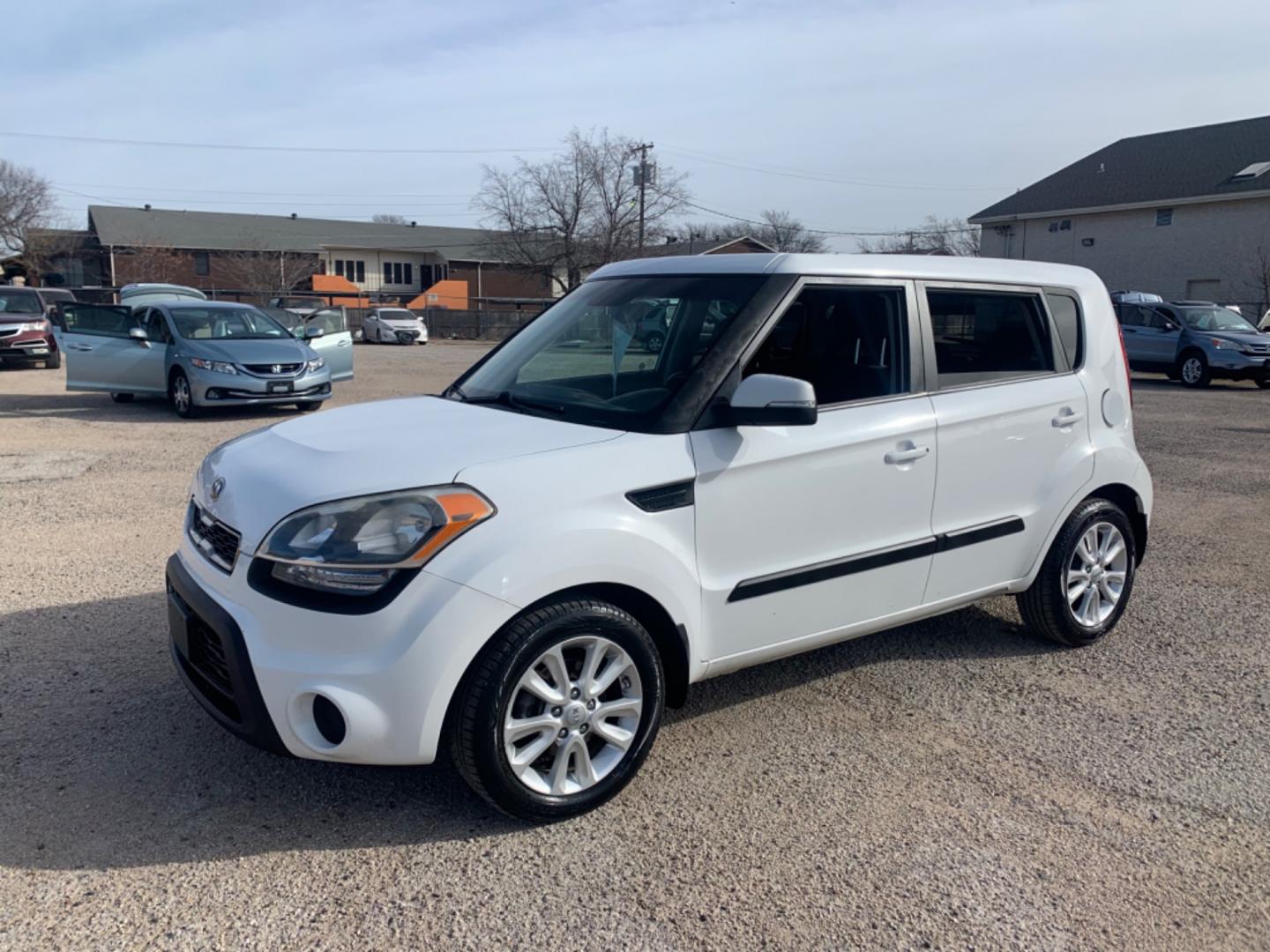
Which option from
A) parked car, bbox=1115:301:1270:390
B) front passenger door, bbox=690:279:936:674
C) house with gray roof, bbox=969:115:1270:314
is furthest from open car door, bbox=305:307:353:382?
house with gray roof, bbox=969:115:1270:314

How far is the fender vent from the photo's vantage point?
3.30 meters

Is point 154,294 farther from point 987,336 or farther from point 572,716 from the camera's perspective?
point 572,716

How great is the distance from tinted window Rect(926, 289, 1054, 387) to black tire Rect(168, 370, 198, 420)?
36.5 ft

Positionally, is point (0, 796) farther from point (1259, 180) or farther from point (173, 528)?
point (1259, 180)

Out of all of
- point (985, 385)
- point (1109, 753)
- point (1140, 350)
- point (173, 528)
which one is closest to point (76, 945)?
point (1109, 753)

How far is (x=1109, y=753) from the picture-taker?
12.4 ft

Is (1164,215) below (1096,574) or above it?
above

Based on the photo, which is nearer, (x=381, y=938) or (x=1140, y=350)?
(x=381, y=938)

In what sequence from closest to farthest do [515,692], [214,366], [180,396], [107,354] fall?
[515,692], [214,366], [180,396], [107,354]

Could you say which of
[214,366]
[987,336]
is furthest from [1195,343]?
[987,336]

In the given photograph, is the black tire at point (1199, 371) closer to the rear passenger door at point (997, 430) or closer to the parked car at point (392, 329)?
the rear passenger door at point (997, 430)

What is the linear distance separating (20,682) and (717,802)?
303 cm

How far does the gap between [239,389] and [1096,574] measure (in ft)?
36.3

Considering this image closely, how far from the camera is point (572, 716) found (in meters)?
3.24
